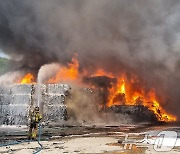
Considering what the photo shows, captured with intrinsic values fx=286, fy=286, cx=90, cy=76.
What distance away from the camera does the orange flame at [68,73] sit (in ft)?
153

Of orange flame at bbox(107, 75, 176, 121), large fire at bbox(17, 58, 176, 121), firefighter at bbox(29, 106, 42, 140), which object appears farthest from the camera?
large fire at bbox(17, 58, 176, 121)

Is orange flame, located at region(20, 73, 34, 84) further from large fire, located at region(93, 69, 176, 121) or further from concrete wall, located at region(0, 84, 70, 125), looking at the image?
large fire, located at region(93, 69, 176, 121)

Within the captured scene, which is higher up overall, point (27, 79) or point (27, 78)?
point (27, 78)

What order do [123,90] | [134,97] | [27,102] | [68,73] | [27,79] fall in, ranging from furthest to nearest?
[68,73], [27,79], [134,97], [123,90], [27,102]

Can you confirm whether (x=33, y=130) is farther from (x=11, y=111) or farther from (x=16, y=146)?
(x=11, y=111)

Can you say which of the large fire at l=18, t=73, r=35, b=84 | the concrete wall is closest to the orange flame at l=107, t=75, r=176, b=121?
the concrete wall

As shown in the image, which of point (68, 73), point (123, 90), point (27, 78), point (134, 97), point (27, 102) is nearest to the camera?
point (27, 102)

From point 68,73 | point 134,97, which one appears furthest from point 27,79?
point 134,97

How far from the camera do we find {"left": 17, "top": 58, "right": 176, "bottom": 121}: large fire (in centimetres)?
4431

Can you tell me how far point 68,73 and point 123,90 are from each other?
972 centimetres

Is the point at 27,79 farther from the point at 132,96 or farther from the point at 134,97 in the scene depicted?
the point at 134,97

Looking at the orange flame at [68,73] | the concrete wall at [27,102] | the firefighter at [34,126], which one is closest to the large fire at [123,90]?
the orange flame at [68,73]

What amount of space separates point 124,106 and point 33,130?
24.0 m

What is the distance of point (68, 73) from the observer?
48531mm
